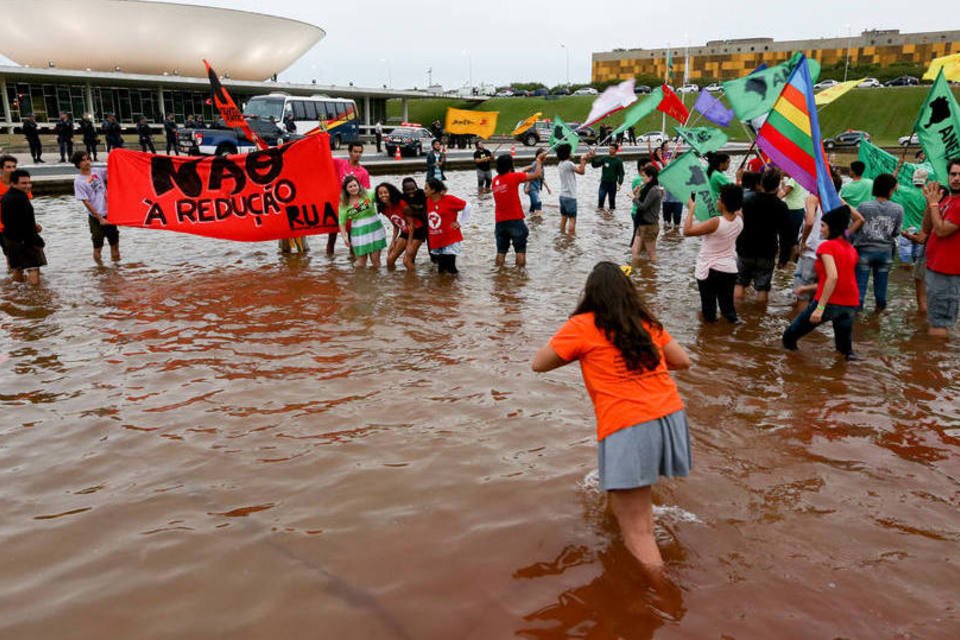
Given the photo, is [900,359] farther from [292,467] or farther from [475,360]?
[292,467]

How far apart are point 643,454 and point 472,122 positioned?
19929 millimetres

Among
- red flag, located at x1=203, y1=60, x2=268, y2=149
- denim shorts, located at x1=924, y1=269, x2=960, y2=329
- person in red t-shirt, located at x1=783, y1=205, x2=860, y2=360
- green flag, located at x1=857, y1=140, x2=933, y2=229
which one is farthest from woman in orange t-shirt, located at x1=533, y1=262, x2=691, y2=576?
red flag, located at x1=203, y1=60, x2=268, y2=149

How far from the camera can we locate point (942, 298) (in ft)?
23.0

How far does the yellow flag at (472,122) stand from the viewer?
20922 mm

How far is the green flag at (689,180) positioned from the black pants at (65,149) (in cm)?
2420

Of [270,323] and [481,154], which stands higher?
[481,154]

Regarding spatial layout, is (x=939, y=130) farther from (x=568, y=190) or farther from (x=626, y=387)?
(x=568, y=190)

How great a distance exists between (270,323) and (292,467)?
12.0ft

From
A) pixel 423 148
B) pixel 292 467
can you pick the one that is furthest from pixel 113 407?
pixel 423 148

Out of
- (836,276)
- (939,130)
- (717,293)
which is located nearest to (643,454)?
(836,276)

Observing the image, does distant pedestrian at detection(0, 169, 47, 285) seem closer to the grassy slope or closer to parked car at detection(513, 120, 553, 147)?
parked car at detection(513, 120, 553, 147)

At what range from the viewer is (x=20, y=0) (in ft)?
197

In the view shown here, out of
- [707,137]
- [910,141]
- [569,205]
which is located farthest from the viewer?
[569,205]

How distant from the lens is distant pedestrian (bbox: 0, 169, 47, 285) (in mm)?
8875
